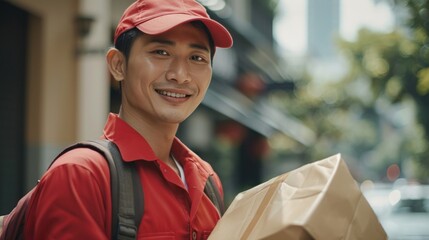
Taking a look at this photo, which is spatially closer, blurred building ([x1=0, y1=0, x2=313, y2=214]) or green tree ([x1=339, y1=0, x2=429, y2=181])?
green tree ([x1=339, y1=0, x2=429, y2=181])

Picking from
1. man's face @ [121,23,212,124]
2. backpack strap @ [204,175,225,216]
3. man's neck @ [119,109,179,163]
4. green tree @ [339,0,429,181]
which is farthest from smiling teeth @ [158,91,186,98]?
green tree @ [339,0,429,181]

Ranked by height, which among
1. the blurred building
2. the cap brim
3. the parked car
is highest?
the cap brim

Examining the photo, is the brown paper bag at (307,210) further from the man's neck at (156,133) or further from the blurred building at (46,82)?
the blurred building at (46,82)

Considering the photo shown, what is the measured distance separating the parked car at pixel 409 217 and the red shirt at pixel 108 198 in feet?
36.2

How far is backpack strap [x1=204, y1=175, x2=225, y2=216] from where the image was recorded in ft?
7.76

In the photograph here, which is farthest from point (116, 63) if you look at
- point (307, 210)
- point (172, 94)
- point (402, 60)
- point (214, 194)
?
point (402, 60)

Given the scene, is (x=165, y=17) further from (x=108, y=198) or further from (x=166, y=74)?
(x=108, y=198)

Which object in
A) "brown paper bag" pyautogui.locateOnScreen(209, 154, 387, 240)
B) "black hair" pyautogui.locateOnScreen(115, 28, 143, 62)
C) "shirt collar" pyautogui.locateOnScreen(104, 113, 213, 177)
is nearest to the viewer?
"brown paper bag" pyautogui.locateOnScreen(209, 154, 387, 240)

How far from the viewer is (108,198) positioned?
1896 millimetres

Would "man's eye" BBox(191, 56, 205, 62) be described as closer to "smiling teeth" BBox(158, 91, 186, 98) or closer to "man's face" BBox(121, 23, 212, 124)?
"man's face" BBox(121, 23, 212, 124)

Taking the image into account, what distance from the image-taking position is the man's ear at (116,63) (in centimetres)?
230

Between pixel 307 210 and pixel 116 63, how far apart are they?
854 millimetres

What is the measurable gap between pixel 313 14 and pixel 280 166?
541 feet

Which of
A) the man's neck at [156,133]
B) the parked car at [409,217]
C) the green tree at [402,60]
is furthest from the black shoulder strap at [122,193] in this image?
the parked car at [409,217]
